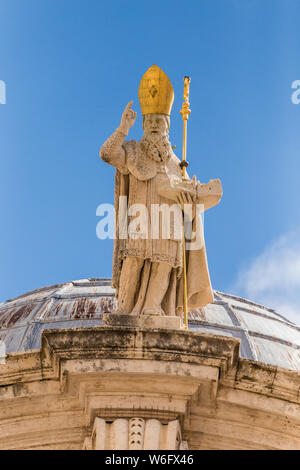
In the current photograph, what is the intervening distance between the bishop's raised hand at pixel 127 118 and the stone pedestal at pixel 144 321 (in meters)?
2.90

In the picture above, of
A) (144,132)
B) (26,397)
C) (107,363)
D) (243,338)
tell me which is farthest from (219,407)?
(243,338)

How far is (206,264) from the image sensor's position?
626 inches

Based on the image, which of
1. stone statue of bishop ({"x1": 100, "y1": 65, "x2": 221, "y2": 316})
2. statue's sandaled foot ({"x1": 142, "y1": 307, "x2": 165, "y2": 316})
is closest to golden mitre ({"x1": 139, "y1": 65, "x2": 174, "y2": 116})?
stone statue of bishop ({"x1": 100, "y1": 65, "x2": 221, "y2": 316})

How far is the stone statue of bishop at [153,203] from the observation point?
15406mm

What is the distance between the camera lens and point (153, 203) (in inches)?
625

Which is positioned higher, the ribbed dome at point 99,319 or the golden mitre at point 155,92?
the golden mitre at point 155,92

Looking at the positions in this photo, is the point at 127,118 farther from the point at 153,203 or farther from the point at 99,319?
the point at 99,319

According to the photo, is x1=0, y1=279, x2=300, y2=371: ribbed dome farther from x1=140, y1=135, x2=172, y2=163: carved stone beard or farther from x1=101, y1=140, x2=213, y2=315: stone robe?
x1=140, y1=135, x2=172, y2=163: carved stone beard

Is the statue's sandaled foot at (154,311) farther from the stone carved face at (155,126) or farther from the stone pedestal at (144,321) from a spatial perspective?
the stone carved face at (155,126)

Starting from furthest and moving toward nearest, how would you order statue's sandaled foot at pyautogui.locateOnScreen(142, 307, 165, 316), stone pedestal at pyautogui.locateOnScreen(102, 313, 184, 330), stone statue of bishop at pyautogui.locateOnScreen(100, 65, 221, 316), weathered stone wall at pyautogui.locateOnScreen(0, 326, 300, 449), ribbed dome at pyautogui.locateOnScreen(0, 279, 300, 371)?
ribbed dome at pyautogui.locateOnScreen(0, 279, 300, 371)
stone statue of bishop at pyautogui.locateOnScreen(100, 65, 221, 316)
statue's sandaled foot at pyautogui.locateOnScreen(142, 307, 165, 316)
stone pedestal at pyautogui.locateOnScreen(102, 313, 184, 330)
weathered stone wall at pyautogui.locateOnScreen(0, 326, 300, 449)

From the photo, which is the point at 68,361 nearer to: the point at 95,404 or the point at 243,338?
the point at 95,404

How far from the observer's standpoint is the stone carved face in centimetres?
1633

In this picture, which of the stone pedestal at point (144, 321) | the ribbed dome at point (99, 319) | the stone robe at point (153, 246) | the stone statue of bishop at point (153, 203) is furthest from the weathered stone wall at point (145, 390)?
the ribbed dome at point (99, 319)

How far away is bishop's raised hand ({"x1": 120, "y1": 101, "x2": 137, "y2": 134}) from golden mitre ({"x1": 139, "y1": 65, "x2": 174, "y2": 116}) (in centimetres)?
A: 83
